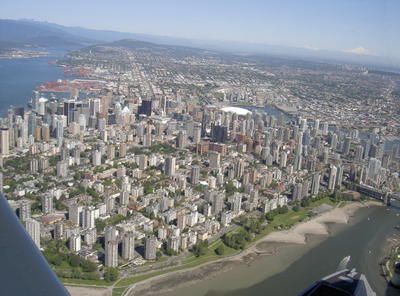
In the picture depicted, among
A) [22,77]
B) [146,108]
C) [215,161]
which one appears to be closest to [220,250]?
[215,161]

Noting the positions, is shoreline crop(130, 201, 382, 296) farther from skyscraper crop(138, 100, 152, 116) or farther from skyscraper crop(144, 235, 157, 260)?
skyscraper crop(138, 100, 152, 116)

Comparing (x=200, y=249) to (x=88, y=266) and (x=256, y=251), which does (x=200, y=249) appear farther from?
(x=88, y=266)

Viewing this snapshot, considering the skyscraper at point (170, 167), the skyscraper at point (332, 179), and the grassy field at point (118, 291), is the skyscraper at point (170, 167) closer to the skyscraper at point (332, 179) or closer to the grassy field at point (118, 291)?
the skyscraper at point (332, 179)

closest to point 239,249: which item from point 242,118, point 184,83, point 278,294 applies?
point 278,294

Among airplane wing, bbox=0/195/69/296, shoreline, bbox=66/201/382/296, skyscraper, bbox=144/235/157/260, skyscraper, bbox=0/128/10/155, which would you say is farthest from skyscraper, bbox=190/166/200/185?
airplane wing, bbox=0/195/69/296

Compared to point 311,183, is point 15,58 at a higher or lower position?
higher

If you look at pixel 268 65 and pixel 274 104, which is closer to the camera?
pixel 274 104

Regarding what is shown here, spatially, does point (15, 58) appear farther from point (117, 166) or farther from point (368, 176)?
point (368, 176)
